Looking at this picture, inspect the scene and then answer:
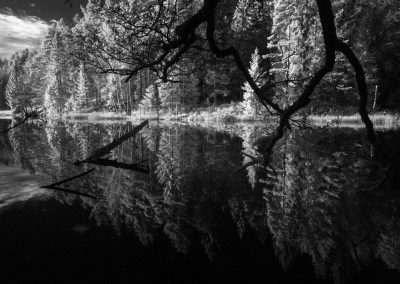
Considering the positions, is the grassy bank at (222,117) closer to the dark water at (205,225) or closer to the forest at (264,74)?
the forest at (264,74)

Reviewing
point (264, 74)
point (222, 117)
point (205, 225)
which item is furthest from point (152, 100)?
point (205, 225)

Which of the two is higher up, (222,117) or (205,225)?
(222,117)

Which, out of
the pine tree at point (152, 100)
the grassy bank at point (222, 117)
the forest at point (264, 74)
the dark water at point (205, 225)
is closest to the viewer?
the dark water at point (205, 225)

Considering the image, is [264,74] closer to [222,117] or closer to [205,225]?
[205,225]

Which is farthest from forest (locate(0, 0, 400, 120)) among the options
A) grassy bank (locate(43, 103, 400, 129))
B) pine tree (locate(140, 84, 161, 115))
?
grassy bank (locate(43, 103, 400, 129))

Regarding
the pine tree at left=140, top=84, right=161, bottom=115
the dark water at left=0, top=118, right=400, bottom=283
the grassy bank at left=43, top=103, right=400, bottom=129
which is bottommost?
the dark water at left=0, top=118, right=400, bottom=283

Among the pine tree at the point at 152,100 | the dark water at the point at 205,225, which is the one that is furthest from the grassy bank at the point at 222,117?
the dark water at the point at 205,225

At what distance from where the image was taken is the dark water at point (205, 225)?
5797 millimetres

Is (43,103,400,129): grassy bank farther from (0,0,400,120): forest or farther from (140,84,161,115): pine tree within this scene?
(140,84,161,115): pine tree

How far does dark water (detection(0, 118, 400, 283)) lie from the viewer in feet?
19.0

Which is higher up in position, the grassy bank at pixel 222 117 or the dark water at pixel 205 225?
the grassy bank at pixel 222 117

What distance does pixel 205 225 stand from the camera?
317 inches

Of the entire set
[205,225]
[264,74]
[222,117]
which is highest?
[264,74]

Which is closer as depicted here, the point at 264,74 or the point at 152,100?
the point at 264,74
